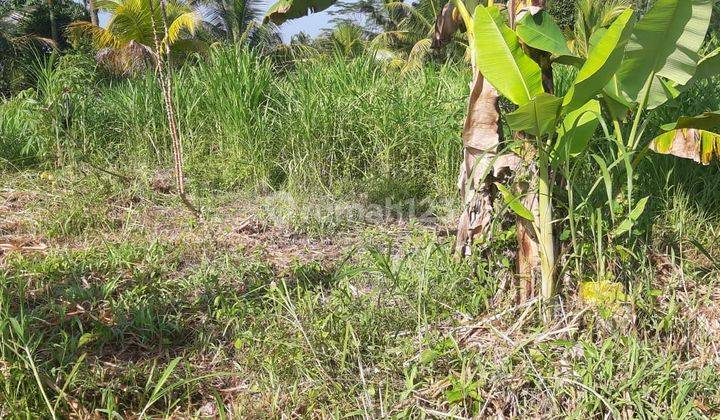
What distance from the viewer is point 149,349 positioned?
2.35m

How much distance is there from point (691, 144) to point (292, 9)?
240 centimetres

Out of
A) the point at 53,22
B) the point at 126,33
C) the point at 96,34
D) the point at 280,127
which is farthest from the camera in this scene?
the point at 53,22

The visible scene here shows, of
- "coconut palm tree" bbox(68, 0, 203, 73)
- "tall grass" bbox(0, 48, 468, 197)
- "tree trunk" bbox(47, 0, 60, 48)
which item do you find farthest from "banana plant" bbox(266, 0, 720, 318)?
"tree trunk" bbox(47, 0, 60, 48)

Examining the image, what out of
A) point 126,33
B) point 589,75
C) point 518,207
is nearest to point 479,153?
point 518,207

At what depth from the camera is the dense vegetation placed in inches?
78.7

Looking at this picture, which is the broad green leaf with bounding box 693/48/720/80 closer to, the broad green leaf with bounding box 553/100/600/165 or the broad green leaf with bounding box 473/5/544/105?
the broad green leaf with bounding box 553/100/600/165

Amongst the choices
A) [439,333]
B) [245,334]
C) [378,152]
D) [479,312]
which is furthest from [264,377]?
[378,152]

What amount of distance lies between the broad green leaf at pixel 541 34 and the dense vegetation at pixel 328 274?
0.47 m

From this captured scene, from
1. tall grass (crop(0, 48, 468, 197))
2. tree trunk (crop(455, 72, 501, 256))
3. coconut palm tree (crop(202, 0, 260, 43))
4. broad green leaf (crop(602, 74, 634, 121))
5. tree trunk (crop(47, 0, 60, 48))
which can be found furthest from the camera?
coconut palm tree (crop(202, 0, 260, 43))

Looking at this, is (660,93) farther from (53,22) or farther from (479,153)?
(53,22)

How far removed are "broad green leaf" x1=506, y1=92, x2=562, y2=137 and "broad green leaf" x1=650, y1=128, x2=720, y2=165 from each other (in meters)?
0.68

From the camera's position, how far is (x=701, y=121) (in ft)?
8.41

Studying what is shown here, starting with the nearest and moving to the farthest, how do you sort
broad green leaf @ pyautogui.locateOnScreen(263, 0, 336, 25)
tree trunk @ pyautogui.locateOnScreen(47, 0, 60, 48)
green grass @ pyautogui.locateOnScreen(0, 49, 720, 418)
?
green grass @ pyautogui.locateOnScreen(0, 49, 720, 418) → broad green leaf @ pyautogui.locateOnScreen(263, 0, 336, 25) → tree trunk @ pyautogui.locateOnScreen(47, 0, 60, 48)

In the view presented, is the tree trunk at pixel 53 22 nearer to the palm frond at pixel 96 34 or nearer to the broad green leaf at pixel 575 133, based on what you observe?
the palm frond at pixel 96 34
